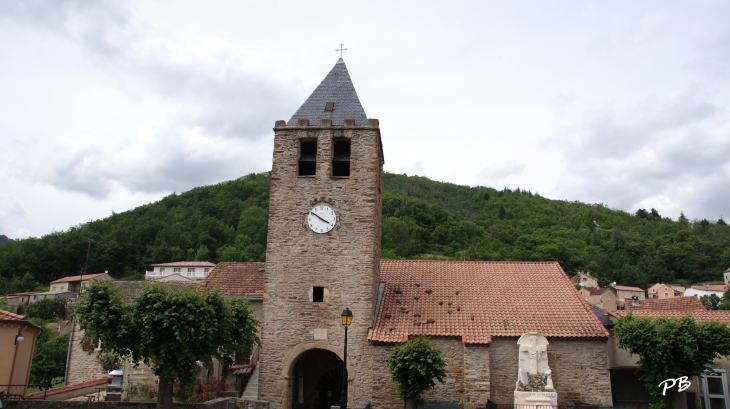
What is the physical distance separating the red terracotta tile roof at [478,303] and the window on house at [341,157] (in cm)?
462

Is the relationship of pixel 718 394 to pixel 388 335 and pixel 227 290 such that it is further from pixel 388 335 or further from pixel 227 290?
pixel 227 290

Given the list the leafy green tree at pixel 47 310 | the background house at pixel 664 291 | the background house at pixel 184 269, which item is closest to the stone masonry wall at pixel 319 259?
the leafy green tree at pixel 47 310

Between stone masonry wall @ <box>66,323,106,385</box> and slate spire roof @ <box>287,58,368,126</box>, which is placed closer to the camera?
slate spire roof @ <box>287,58,368,126</box>


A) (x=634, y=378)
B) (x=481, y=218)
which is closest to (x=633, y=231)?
(x=481, y=218)

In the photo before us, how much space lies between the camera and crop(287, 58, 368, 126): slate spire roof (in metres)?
19.9

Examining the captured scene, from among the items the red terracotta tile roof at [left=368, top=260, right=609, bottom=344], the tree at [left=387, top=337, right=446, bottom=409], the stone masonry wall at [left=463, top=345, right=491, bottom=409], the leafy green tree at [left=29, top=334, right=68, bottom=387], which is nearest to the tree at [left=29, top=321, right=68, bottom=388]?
the leafy green tree at [left=29, top=334, right=68, bottom=387]

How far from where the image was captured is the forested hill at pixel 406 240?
254 feet

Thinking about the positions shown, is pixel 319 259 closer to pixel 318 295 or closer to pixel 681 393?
pixel 318 295

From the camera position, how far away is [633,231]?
113m

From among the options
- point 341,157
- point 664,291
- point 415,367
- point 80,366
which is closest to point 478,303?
point 415,367

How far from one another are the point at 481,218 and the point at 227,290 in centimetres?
8257

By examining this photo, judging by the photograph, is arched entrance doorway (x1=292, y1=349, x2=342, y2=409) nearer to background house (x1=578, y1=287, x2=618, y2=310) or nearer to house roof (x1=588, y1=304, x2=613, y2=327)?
house roof (x1=588, y1=304, x2=613, y2=327)

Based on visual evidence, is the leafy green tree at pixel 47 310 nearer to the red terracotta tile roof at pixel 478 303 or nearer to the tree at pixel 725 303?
the red terracotta tile roof at pixel 478 303

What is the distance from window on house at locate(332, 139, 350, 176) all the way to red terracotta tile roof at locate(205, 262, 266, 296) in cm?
608
